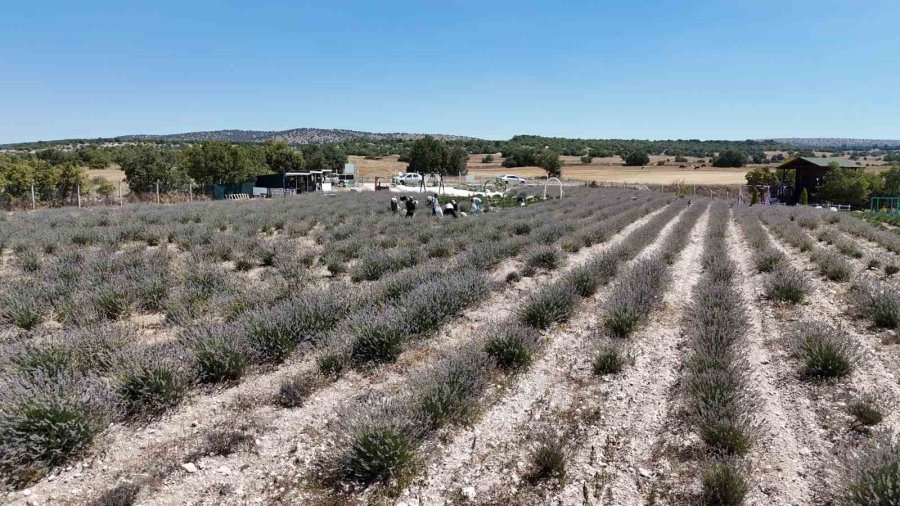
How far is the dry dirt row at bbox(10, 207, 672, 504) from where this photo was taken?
3443 millimetres

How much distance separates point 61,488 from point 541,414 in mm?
3598

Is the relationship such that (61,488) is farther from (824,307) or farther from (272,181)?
(272,181)

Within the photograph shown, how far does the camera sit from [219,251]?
11555mm

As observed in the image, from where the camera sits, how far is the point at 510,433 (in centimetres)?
420

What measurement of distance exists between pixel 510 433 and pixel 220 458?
2247 millimetres

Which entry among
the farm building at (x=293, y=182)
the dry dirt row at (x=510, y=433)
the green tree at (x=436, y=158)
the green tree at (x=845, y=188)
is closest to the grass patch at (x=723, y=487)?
the dry dirt row at (x=510, y=433)

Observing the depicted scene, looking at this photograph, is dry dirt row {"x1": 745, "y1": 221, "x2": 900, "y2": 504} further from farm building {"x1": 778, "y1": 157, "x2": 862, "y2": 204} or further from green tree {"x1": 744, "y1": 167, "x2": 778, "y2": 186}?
green tree {"x1": 744, "y1": 167, "x2": 778, "y2": 186}

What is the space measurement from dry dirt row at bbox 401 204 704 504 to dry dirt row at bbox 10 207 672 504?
1.01 meters

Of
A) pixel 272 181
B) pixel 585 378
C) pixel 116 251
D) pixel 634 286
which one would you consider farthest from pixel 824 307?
pixel 272 181

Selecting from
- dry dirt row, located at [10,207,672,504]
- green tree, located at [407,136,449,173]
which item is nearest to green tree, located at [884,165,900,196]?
green tree, located at [407,136,449,173]

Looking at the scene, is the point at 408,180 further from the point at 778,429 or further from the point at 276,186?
the point at 778,429

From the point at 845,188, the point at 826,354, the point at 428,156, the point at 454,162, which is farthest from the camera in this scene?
the point at 454,162

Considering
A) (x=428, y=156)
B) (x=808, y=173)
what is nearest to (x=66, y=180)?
(x=428, y=156)

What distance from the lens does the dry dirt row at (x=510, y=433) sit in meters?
3.52
